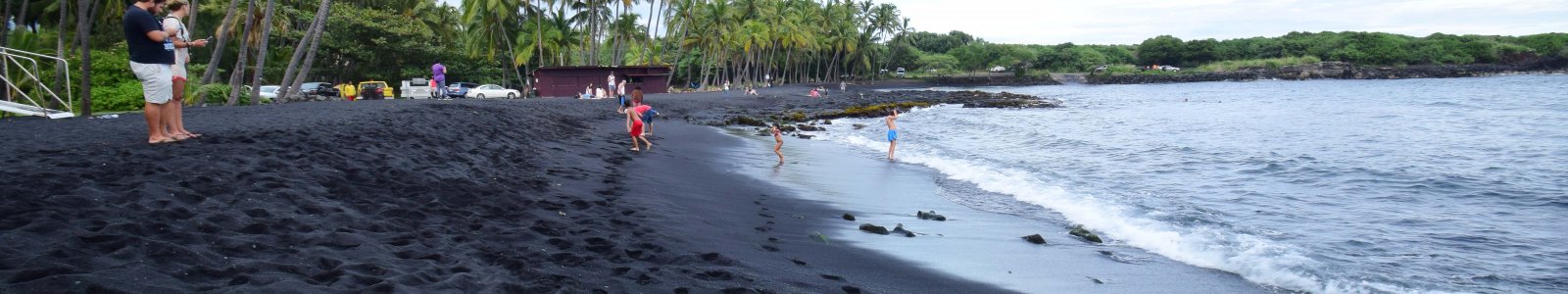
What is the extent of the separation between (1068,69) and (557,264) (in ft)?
403

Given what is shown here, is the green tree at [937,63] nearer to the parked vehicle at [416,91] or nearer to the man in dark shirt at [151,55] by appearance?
the parked vehicle at [416,91]

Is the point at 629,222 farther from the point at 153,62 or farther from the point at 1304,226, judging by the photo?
the point at 1304,226

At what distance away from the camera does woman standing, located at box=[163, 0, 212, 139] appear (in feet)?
23.6

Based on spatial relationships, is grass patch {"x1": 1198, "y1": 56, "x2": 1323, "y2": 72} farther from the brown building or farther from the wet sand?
the wet sand

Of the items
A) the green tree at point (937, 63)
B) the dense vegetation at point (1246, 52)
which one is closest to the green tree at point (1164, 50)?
the dense vegetation at point (1246, 52)

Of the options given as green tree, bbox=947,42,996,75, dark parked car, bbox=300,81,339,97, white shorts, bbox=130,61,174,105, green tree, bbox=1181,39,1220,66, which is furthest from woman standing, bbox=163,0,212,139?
green tree, bbox=1181,39,1220,66

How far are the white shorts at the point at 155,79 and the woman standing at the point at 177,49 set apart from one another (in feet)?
0.75

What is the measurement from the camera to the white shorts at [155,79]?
7034 millimetres

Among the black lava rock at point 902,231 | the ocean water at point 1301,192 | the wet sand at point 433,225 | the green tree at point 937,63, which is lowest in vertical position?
the ocean water at point 1301,192

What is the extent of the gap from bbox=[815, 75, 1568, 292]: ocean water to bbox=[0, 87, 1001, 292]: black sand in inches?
123

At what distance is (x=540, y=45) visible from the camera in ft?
146

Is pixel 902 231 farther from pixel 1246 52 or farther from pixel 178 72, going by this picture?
pixel 1246 52

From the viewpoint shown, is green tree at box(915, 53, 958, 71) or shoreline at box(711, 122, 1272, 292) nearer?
shoreline at box(711, 122, 1272, 292)

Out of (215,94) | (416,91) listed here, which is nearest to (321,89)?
(416,91)
